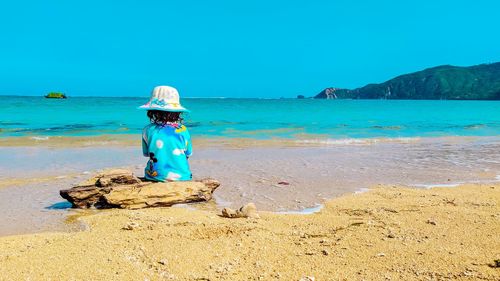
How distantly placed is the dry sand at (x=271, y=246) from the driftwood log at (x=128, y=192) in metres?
0.26

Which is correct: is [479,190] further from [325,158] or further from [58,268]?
[58,268]

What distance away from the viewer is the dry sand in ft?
14.1

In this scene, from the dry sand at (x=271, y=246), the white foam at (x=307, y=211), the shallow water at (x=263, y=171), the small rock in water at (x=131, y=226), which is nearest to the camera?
the dry sand at (x=271, y=246)

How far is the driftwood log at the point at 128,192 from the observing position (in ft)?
23.1

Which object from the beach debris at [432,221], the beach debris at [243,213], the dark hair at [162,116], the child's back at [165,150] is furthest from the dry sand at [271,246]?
the dark hair at [162,116]

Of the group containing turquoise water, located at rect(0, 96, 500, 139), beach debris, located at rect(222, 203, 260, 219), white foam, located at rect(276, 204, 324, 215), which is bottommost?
turquoise water, located at rect(0, 96, 500, 139)

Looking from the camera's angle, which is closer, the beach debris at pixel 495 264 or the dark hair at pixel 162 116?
the beach debris at pixel 495 264

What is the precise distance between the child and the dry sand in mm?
825

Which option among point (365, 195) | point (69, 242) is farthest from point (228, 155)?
point (69, 242)

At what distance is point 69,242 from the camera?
5.22 metres

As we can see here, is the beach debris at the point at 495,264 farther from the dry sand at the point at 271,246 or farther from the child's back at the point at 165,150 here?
the child's back at the point at 165,150

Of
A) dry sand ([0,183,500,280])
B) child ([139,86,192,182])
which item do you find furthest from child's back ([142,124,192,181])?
dry sand ([0,183,500,280])

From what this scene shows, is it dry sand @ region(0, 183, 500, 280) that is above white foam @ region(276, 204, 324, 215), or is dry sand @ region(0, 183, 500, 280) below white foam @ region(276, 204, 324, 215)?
above

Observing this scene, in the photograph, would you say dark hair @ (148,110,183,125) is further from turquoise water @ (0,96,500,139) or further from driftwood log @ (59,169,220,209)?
driftwood log @ (59,169,220,209)
